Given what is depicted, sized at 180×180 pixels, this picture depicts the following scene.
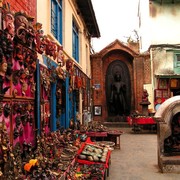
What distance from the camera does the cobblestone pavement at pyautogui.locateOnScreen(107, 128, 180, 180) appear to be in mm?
7289

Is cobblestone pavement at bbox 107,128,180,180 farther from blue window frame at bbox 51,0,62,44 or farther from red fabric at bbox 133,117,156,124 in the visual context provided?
blue window frame at bbox 51,0,62,44

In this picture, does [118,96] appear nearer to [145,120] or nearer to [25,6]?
[145,120]

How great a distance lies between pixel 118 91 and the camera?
2158 centimetres

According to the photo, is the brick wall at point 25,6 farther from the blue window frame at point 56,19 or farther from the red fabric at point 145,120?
the red fabric at point 145,120

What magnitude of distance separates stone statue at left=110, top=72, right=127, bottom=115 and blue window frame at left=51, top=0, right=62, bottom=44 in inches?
488

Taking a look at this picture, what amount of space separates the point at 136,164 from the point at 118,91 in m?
13.1

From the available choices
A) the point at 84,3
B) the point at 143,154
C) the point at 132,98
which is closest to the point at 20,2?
the point at 143,154

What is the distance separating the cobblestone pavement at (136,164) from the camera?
7.29m

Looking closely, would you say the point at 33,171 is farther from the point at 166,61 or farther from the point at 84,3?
the point at 166,61

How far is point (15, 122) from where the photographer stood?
468 cm

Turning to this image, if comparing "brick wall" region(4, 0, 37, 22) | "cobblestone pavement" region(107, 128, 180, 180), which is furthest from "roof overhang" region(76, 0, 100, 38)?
"brick wall" region(4, 0, 37, 22)

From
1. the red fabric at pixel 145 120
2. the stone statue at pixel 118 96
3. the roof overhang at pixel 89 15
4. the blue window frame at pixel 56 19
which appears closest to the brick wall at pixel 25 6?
the blue window frame at pixel 56 19

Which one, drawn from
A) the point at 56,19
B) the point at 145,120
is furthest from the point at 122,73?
the point at 56,19

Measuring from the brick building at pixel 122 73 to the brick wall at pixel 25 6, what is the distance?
595 inches
